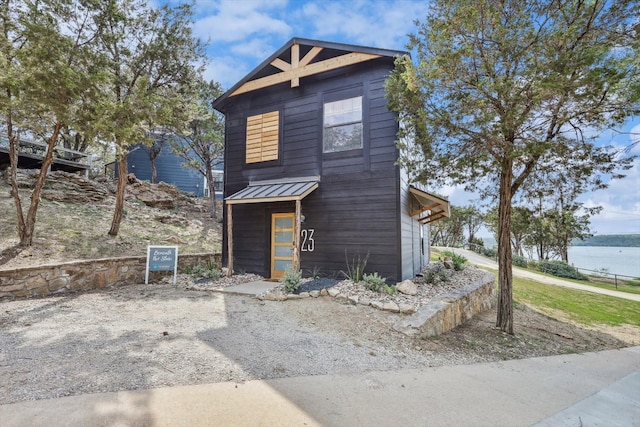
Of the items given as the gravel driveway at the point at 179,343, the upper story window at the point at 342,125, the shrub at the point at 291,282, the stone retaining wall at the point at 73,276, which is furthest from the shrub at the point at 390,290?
the stone retaining wall at the point at 73,276

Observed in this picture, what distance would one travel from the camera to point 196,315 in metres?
4.96

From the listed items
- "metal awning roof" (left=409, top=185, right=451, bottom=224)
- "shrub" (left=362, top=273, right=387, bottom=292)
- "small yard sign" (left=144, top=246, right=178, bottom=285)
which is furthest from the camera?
"metal awning roof" (left=409, top=185, right=451, bottom=224)

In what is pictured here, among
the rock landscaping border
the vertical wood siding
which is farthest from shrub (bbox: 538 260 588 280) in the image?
the vertical wood siding

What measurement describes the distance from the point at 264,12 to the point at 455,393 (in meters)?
9.48

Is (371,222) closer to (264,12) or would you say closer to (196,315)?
(196,315)

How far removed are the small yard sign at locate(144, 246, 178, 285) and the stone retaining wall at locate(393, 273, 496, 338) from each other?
574 cm

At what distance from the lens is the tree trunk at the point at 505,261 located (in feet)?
17.8

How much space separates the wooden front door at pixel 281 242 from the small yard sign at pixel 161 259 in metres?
2.55

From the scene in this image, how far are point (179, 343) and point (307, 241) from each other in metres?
4.57

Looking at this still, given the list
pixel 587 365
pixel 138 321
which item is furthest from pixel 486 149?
pixel 138 321

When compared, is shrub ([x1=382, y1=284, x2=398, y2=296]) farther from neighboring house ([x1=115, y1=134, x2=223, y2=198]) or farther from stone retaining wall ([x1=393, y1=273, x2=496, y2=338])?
neighboring house ([x1=115, y1=134, x2=223, y2=198])

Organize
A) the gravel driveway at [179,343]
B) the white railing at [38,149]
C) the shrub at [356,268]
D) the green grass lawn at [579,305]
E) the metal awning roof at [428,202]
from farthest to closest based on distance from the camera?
the white railing at [38,149] < the green grass lawn at [579,305] < the metal awning roof at [428,202] < the shrub at [356,268] < the gravel driveway at [179,343]

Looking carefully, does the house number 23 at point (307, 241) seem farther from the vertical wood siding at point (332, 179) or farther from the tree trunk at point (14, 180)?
the tree trunk at point (14, 180)

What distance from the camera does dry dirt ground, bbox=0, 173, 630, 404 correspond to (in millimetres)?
2857
